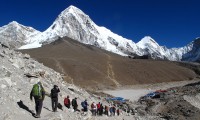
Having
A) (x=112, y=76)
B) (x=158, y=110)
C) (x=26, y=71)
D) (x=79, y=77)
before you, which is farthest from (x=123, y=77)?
(x=26, y=71)

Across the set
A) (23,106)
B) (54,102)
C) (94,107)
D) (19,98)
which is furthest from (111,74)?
(23,106)

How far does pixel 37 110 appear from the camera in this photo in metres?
19.9

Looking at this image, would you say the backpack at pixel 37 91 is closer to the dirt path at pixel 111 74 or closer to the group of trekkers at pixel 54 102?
the group of trekkers at pixel 54 102

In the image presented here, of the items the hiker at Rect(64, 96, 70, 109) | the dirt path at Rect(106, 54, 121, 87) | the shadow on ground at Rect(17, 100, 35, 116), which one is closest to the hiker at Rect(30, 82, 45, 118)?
the shadow on ground at Rect(17, 100, 35, 116)

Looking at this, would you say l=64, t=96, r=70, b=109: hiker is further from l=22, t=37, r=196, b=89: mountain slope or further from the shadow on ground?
l=22, t=37, r=196, b=89: mountain slope

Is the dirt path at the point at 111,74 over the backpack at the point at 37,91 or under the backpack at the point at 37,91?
over

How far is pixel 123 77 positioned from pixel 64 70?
3017cm

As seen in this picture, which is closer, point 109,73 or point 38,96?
point 38,96

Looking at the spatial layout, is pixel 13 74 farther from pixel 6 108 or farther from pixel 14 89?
pixel 6 108

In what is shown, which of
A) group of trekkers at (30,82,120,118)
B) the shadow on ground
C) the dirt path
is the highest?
the dirt path

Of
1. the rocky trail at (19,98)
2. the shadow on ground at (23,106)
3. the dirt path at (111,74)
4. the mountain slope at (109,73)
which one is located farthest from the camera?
the dirt path at (111,74)

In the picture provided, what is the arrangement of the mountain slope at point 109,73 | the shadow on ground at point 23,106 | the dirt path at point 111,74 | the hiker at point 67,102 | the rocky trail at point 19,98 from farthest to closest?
the dirt path at point 111,74, the mountain slope at point 109,73, the hiker at point 67,102, the shadow on ground at point 23,106, the rocky trail at point 19,98

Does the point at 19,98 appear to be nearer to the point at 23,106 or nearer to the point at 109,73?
the point at 23,106

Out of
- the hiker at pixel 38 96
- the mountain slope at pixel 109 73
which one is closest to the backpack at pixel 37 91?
the hiker at pixel 38 96
